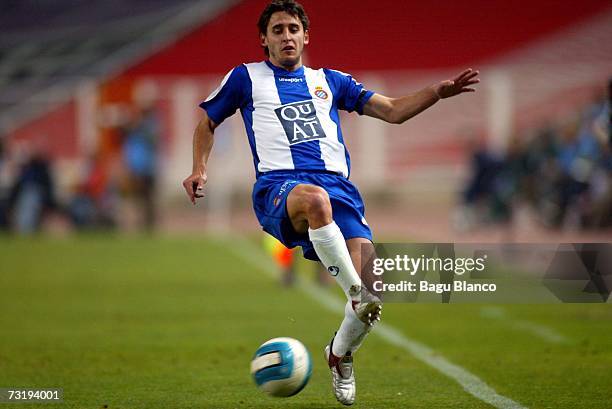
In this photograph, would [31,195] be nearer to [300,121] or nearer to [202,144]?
[202,144]

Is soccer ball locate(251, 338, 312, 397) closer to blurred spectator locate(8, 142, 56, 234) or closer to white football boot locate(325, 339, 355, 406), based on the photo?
white football boot locate(325, 339, 355, 406)

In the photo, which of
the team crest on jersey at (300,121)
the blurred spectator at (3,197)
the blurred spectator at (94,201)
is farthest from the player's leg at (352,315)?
the blurred spectator at (3,197)

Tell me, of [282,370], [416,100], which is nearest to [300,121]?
[416,100]

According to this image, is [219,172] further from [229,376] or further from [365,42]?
[229,376]

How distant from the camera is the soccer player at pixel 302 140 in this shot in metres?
6.83

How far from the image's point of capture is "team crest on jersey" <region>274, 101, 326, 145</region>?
7117 millimetres

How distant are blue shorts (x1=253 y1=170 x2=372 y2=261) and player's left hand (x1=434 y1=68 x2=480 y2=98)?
804 millimetres

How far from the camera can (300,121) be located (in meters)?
7.17

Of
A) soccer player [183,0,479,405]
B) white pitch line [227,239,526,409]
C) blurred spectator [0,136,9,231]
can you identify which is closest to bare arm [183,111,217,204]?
soccer player [183,0,479,405]

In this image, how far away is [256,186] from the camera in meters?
7.12

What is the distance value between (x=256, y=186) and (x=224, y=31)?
29.3 metres

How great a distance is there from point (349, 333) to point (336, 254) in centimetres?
61

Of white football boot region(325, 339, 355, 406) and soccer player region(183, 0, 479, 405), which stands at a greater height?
soccer player region(183, 0, 479, 405)

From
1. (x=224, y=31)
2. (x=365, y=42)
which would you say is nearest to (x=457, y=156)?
(x=365, y=42)
